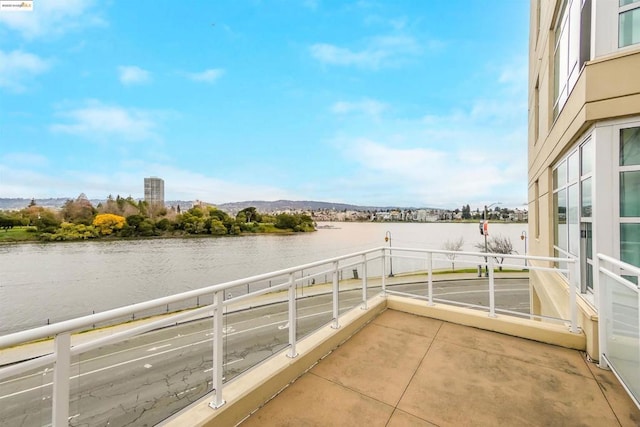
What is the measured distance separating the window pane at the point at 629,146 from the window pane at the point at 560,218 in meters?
2.22

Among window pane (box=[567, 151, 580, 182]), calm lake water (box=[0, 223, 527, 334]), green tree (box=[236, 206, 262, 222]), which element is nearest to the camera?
window pane (box=[567, 151, 580, 182])

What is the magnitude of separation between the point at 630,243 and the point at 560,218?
3090 millimetres

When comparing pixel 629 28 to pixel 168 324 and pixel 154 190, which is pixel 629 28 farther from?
pixel 154 190

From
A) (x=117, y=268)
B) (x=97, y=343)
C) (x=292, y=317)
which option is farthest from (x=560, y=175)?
(x=117, y=268)

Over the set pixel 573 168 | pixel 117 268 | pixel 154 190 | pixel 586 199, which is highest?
pixel 154 190

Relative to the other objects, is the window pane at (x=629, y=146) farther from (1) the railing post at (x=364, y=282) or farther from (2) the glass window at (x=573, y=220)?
(1) the railing post at (x=364, y=282)

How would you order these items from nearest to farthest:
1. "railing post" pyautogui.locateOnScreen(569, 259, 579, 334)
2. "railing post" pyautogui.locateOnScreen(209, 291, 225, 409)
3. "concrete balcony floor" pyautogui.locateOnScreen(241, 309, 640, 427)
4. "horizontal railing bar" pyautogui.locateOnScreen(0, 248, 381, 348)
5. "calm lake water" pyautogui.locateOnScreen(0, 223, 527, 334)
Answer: "horizontal railing bar" pyautogui.locateOnScreen(0, 248, 381, 348) < "railing post" pyautogui.locateOnScreen(209, 291, 225, 409) < "concrete balcony floor" pyautogui.locateOnScreen(241, 309, 640, 427) < "railing post" pyautogui.locateOnScreen(569, 259, 579, 334) < "calm lake water" pyautogui.locateOnScreen(0, 223, 527, 334)

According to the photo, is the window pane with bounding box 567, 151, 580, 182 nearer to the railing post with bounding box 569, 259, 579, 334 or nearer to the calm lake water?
the railing post with bounding box 569, 259, 579, 334

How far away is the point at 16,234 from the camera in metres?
42.5

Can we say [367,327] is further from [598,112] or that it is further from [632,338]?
[598,112]

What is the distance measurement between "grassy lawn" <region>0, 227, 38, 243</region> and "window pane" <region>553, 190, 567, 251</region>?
197ft

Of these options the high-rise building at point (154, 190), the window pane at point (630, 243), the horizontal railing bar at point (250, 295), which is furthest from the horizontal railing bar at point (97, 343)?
the high-rise building at point (154, 190)

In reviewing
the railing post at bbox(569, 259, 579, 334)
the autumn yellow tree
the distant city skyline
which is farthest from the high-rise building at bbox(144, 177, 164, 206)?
the railing post at bbox(569, 259, 579, 334)

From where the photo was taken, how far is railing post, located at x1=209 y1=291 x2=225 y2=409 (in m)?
2.07
